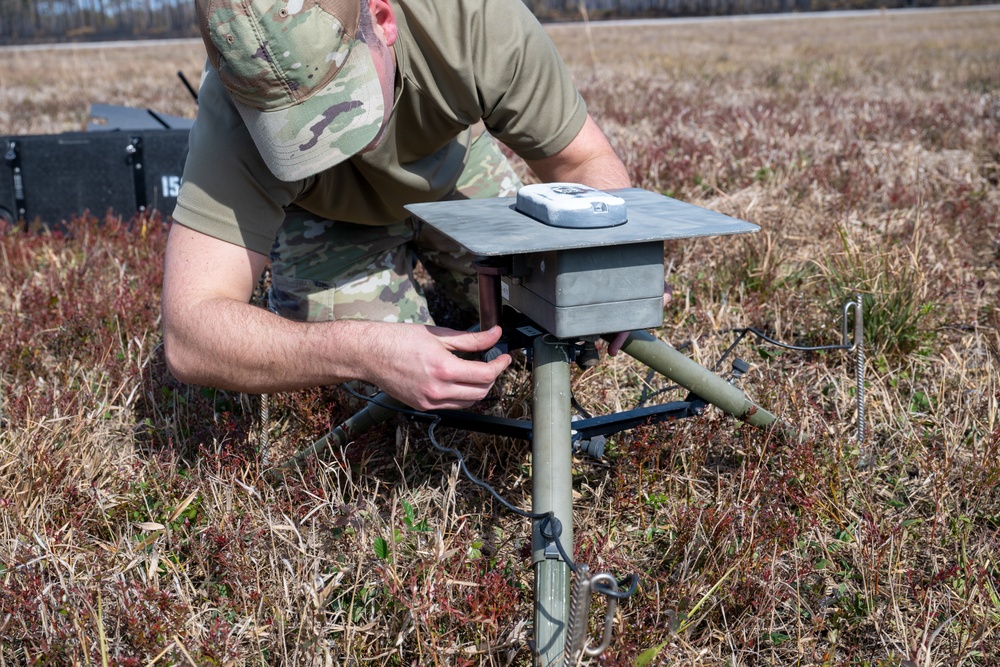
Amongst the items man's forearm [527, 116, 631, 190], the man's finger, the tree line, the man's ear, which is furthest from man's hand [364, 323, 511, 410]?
the tree line

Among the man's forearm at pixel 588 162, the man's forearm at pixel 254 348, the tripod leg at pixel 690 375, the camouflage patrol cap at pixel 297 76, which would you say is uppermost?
the camouflage patrol cap at pixel 297 76

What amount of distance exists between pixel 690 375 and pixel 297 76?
1.27m

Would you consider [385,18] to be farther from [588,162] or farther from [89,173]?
[89,173]

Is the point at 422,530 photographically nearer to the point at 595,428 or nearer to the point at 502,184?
the point at 595,428

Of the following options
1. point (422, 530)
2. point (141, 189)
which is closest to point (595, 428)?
point (422, 530)

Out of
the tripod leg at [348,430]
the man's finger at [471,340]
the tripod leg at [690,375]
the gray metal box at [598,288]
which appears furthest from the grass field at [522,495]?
A: the gray metal box at [598,288]

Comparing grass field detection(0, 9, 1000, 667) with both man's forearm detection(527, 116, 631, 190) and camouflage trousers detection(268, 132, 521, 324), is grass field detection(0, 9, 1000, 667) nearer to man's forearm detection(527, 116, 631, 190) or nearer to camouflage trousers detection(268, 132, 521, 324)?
camouflage trousers detection(268, 132, 521, 324)

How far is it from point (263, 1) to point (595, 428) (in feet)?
4.25

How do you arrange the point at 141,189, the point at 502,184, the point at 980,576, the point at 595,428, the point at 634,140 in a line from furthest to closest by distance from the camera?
the point at 634,140
the point at 141,189
the point at 502,184
the point at 595,428
the point at 980,576

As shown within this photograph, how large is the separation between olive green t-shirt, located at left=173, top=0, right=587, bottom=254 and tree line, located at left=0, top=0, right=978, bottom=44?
104ft

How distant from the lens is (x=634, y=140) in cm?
615

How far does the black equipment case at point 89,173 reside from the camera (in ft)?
17.0

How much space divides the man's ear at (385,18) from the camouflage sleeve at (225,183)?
1.49 feet

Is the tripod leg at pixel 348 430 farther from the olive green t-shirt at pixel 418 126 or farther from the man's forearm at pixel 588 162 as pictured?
the man's forearm at pixel 588 162
